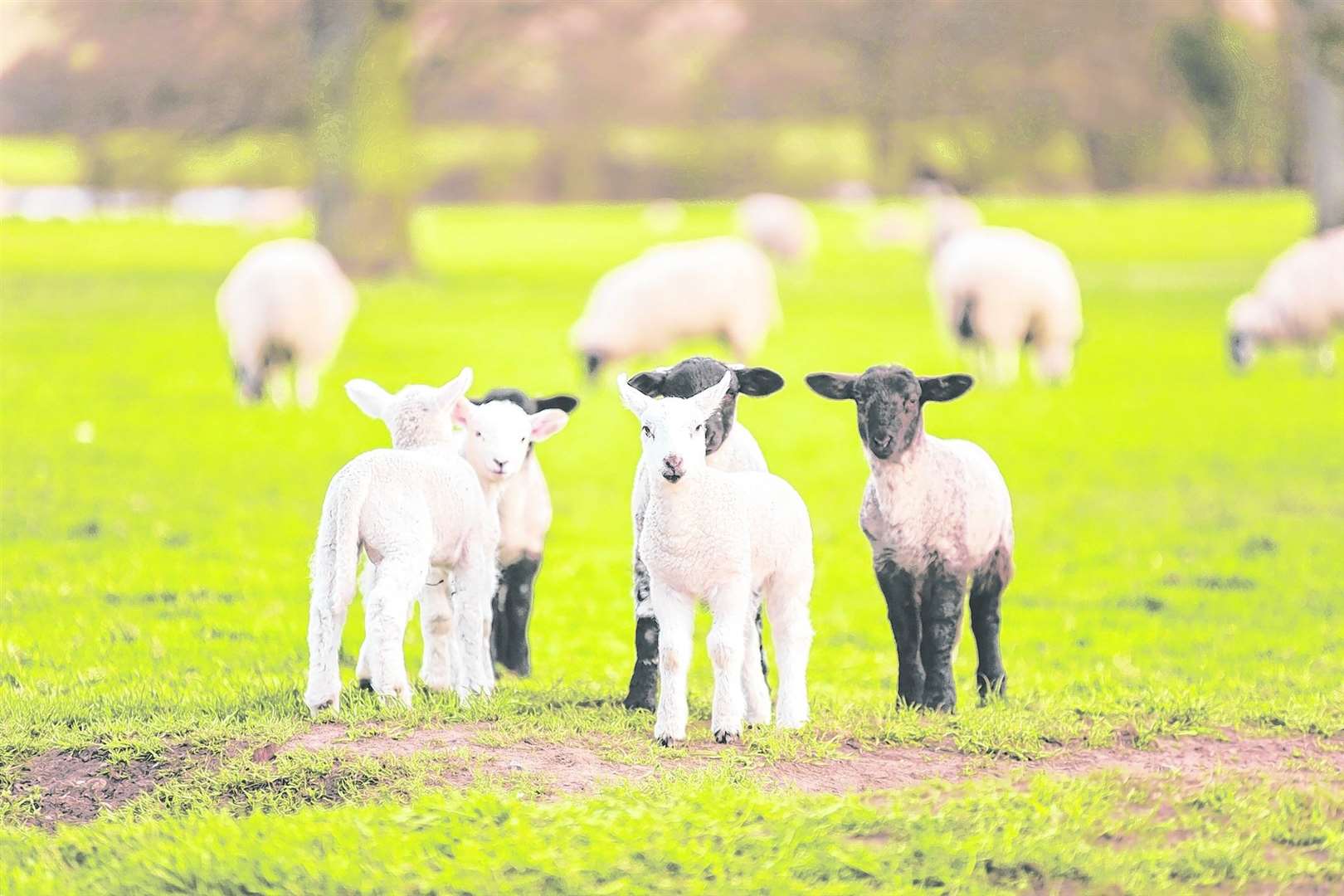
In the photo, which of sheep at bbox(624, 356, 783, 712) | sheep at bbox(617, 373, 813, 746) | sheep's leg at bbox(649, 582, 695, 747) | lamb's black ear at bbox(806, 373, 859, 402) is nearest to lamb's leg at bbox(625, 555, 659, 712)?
sheep at bbox(624, 356, 783, 712)

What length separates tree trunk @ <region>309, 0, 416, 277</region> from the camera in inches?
1257

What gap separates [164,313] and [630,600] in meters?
20.8

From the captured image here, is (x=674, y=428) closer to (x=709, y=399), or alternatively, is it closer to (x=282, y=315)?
(x=709, y=399)

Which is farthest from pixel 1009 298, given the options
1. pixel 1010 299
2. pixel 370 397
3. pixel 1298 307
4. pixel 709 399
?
pixel 709 399

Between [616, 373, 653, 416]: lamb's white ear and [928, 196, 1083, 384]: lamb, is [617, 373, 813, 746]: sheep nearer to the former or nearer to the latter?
[616, 373, 653, 416]: lamb's white ear

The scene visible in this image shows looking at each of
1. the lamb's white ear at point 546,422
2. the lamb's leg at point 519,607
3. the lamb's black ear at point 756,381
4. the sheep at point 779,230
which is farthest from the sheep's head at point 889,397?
the sheep at point 779,230

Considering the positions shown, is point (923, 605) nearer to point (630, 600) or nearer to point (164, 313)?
point (630, 600)

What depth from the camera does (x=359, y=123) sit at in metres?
32.1

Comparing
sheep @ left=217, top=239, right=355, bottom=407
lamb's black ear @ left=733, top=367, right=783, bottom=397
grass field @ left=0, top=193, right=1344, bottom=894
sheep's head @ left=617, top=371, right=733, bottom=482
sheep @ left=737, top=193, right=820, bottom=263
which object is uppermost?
sheep @ left=737, top=193, right=820, bottom=263

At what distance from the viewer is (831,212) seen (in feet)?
210

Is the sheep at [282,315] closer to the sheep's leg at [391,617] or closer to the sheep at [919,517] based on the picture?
the sheep's leg at [391,617]

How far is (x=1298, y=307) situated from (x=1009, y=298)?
14.8 feet

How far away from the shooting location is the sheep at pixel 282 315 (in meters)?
18.2

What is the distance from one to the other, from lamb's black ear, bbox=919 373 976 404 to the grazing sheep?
1464 mm
